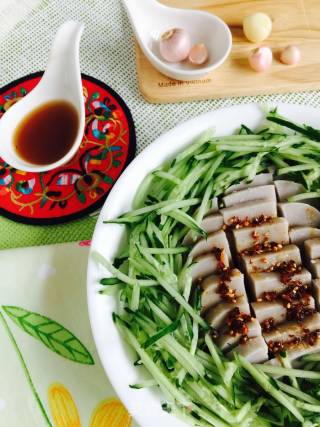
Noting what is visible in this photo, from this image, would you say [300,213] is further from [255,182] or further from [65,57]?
[65,57]

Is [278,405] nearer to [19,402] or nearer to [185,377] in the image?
[185,377]

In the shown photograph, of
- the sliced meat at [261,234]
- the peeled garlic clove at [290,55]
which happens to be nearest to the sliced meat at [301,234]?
the sliced meat at [261,234]

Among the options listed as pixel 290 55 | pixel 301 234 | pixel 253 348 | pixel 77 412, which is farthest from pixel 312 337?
pixel 290 55

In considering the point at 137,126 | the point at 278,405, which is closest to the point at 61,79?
the point at 137,126

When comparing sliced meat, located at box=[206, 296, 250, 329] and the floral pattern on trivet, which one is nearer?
sliced meat, located at box=[206, 296, 250, 329]

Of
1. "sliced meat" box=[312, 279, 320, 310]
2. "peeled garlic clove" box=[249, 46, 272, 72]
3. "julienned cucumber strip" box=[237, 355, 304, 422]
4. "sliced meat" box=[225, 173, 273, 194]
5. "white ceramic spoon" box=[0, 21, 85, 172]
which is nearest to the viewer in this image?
"julienned cucumber strip" box=[237, 355, 304, 422]

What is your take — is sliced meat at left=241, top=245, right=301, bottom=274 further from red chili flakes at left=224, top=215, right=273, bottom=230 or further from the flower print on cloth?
the flower print on cloth

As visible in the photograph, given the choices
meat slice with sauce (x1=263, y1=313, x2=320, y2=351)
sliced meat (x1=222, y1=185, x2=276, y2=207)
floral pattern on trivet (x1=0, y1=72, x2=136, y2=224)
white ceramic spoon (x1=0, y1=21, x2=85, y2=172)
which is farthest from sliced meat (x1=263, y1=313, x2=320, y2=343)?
white ceramic spoon (x1=0, y1=21, x2=85, y2=172)
